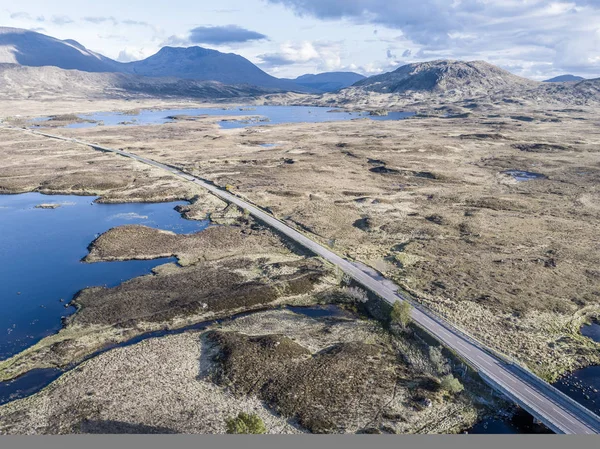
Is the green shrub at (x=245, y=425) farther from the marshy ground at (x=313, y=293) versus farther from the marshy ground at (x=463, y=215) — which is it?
the marshy ground at (x=463, y=215)

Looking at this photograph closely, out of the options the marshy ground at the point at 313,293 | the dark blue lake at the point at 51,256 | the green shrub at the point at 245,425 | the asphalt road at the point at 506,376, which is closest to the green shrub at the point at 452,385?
the marshy ground at the point at 313,293

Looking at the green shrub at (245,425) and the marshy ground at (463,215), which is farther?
the marshy ground at (463,215)

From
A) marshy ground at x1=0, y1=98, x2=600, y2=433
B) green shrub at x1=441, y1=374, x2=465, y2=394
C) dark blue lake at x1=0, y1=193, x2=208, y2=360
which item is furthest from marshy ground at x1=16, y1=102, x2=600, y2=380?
dark blue lake at x1=0, y1=193, x2=208, y2=360

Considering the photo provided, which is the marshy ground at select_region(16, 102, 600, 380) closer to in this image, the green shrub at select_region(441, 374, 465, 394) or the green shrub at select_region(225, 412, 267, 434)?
the green shrub at select_region(441, 374, 465, 394)

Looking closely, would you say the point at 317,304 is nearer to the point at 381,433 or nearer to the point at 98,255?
the point at 381,433

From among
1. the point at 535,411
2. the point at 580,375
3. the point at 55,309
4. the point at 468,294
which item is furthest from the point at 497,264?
the point at 55,309

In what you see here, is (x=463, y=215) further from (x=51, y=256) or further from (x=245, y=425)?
(x=51, y=256)

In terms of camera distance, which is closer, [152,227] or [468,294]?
[468,294]
